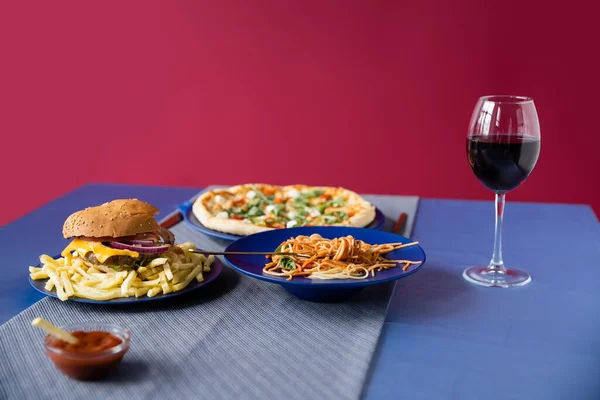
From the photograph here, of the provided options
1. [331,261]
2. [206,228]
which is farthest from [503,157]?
[206,228]

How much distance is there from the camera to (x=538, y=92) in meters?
4.35

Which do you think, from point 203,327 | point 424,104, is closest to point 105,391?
point 203,327

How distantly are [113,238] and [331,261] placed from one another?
53 cm

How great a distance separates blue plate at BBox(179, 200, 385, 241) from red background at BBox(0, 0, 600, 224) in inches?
96.8

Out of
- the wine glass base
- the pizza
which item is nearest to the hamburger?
the pizza

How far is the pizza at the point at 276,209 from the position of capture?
2133 mm

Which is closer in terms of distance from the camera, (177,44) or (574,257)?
(574,257)

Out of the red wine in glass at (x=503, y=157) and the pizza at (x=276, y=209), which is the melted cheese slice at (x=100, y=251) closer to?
the pizza at (x=276, y=209)

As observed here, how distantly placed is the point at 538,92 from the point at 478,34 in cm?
55

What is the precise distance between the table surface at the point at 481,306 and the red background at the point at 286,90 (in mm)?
2073

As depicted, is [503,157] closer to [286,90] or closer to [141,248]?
[141,248]

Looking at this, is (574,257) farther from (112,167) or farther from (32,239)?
(112,167)

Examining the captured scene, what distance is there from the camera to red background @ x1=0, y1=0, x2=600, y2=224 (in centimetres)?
433

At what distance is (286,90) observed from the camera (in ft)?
15.8
